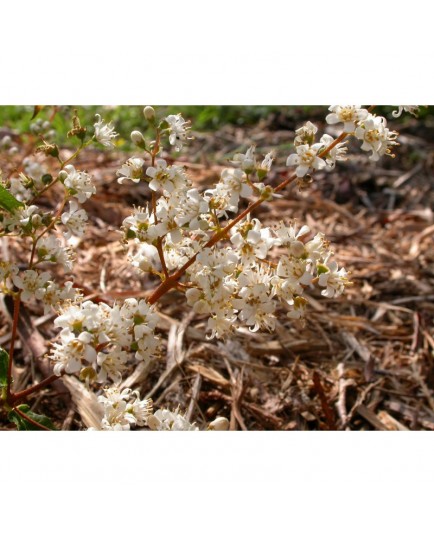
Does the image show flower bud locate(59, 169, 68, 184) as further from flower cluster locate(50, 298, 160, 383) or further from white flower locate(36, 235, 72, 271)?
flower cluster locate(50, 298, 160, 383)

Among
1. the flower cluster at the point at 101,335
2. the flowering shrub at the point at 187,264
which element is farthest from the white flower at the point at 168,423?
the flower cluster at the point at 101,335

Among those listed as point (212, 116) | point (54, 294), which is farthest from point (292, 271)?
point (212, 116)

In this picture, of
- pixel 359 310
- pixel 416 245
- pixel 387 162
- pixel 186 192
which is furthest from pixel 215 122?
pixel 186 192

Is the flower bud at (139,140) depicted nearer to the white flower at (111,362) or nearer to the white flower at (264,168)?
the white flower at (264,168)

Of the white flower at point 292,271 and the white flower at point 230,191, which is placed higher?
the white flower at point 230,191

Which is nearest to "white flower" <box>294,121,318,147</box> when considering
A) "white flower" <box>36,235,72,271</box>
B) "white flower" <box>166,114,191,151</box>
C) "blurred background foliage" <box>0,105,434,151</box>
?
"white flower" <box>166,114,191,151</box>

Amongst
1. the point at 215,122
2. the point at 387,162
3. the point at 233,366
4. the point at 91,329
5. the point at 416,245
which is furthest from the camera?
the point at 215,122
